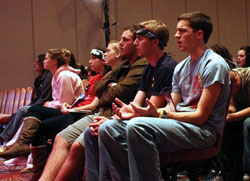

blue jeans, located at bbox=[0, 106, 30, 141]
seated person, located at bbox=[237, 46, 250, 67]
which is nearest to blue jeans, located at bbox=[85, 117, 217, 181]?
seated person, located at bbox=[237, 46, 250, 67]

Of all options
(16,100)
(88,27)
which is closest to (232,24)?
(88,27)

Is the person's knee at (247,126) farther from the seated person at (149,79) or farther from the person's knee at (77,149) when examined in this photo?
the person's knee at (77,149)

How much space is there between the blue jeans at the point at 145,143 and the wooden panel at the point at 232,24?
283 inches

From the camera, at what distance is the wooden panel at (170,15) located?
807cm

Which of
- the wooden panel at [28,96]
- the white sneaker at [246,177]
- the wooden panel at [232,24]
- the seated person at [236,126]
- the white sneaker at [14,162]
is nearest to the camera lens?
the white sneaker at [246,177]

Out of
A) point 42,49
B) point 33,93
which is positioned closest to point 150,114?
point 33,93

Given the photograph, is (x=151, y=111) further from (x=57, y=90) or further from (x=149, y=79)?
(x=57, y=90)

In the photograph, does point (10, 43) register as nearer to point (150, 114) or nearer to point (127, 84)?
point (127, 84)

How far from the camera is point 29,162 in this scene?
407cm

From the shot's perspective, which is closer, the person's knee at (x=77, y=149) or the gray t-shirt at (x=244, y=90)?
the person's knee at (x=77, y=149)

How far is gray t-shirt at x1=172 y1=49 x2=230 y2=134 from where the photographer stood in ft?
6.47

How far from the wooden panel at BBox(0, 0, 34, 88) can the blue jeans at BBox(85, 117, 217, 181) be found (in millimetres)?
5282

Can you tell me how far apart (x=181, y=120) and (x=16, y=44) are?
222 inches

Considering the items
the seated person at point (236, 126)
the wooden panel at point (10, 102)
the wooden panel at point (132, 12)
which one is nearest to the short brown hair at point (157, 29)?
→ the seated person at point (236, 126)
